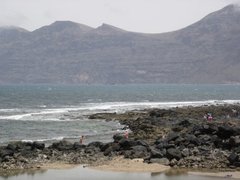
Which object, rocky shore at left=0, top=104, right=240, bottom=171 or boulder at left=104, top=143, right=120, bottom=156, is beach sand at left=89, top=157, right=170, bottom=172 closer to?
rocky shore at left=0, top=104, right=240, bottom=171

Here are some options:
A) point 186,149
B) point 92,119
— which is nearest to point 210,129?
point 186,149

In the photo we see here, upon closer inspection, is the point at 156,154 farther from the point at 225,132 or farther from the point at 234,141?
the point at 225,132

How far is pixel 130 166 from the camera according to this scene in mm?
32250

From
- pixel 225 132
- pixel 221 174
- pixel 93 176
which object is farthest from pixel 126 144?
pixel 221 174

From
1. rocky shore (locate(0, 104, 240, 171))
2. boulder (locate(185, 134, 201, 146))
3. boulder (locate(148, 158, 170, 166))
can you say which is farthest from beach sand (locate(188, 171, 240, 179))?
boulder (locate(185, 134, 201, 146))

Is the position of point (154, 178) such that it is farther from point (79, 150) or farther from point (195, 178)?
point (79, 150)

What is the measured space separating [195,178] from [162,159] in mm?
4631

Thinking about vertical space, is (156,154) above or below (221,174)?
above

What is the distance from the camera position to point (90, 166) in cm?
3262

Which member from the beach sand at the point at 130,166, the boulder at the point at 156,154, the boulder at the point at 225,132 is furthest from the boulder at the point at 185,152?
the boulder at the point at 225,132

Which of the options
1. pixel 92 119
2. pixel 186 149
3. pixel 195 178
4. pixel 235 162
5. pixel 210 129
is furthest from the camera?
pixel 92 119

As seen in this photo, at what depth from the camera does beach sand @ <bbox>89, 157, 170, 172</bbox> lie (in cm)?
3128

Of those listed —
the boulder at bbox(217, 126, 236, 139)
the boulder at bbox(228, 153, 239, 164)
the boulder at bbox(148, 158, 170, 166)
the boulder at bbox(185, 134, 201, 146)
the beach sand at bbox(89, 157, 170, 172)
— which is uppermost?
the boulder at bbox(217, 126, 236, 139)

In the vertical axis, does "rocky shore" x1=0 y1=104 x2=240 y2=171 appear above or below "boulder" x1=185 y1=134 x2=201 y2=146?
below
